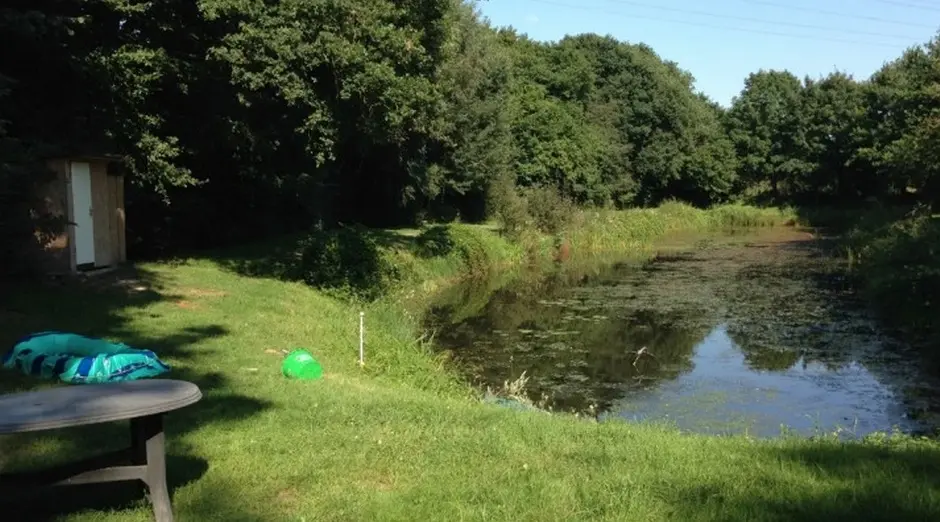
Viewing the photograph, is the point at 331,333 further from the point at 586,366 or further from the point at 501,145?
the point at 501,145

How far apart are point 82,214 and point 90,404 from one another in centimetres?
1160

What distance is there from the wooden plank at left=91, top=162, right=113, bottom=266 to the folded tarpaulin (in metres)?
7.45

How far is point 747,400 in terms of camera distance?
1223 cm

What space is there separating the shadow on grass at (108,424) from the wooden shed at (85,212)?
25.6 inches

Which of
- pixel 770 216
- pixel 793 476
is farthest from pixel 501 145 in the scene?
pixel 793 476

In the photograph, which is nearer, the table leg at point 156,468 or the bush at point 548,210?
the table leg at point 156,468

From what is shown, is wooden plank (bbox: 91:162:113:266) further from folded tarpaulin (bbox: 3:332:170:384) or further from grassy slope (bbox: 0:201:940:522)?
folded tarpaulin (bbox: 3:332:170:384)

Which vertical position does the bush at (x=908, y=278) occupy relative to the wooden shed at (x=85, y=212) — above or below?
below

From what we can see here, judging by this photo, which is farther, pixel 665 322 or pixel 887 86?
pixel 887 86

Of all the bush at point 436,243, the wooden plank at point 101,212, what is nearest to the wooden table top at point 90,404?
the wooden plank at point 101,212

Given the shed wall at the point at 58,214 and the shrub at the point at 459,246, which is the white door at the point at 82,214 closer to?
the shed wall at the point at 58,214

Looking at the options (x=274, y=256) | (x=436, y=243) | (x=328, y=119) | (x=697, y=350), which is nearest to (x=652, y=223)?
(x=436, y=243)

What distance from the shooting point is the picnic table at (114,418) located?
3.97 meters

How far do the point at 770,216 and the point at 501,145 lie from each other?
79.5 feet
